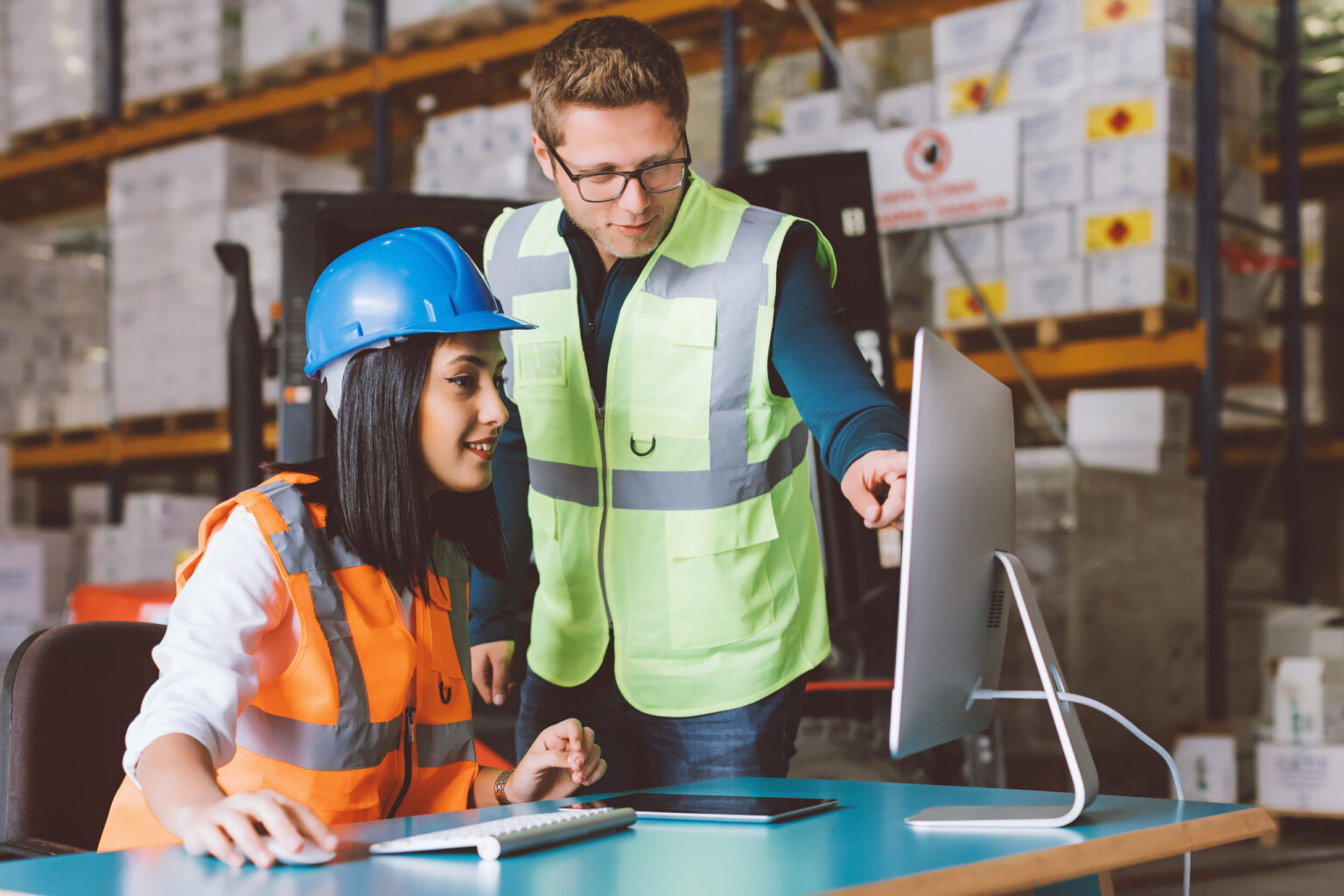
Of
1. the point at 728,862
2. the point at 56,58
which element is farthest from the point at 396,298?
the point at 56,58

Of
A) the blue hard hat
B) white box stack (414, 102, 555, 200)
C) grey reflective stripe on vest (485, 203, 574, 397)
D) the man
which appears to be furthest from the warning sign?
the blue hard hat

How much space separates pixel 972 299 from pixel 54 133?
19.1 feet

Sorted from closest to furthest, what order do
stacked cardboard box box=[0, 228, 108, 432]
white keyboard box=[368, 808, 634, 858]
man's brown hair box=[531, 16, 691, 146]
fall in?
white keyboard box=[368, 808, 634, 858], man's brown hair box=[531, 16, 691, 146], stacked cardboard box box=[0, 228, 108, 432]

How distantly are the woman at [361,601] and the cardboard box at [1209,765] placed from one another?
389 centimetres

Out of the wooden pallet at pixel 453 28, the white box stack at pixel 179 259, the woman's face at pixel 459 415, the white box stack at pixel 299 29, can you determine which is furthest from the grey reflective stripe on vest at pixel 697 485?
the white box stack at pixel 299 29

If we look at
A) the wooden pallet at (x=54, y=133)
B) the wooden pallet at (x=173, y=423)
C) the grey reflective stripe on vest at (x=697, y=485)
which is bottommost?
the grey reflective stripe on vest at (x=697, y=485)

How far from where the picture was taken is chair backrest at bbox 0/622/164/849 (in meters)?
1.84

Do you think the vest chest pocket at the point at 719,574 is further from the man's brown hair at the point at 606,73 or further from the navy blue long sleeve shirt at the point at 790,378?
the man's brown hair at the point at 606,73

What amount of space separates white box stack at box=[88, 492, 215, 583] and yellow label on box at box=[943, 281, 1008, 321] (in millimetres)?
3921

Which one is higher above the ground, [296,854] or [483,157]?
[483,157]

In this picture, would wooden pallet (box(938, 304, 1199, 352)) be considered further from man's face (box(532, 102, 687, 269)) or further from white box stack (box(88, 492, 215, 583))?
white box stack (box(88, 492, 215, 583))

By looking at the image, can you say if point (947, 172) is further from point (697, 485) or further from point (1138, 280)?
point (697, 485)

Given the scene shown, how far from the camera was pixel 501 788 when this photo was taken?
1.78 meters

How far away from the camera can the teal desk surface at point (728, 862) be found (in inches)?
43.3
